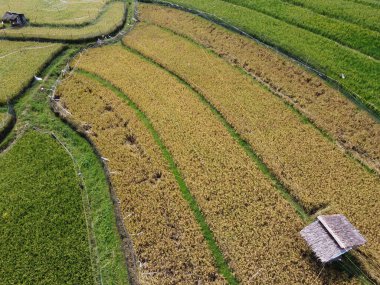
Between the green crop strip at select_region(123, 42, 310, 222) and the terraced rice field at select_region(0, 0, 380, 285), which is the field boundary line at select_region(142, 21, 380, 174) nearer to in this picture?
the terraced rice field at select_region(0, 0, 380, 285)

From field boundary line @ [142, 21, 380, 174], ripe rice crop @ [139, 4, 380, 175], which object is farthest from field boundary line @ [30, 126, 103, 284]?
ripe rice crop @ [139, 4, 380, 175]

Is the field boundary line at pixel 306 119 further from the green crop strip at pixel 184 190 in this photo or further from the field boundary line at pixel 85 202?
the field boundary line at pixel 85 202

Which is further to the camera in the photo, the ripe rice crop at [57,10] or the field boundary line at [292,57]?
the ripe rice crop at [57,10]

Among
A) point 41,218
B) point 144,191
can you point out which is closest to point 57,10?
point 41,218

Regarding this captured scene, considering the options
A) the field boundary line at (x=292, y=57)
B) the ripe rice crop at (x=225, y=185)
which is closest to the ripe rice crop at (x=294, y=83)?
the field boundary line at (x=292, y=57)

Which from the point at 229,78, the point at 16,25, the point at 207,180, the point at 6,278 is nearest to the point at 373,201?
the point at 207,180

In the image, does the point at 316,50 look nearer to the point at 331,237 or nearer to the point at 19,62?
the point at 331,237
